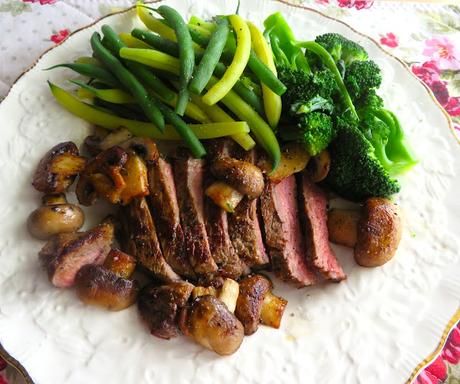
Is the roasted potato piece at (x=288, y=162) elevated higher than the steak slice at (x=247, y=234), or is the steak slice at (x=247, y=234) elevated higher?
the roasted potato piece at (x=288, y=162)

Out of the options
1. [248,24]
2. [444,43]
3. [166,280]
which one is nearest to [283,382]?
[166,280]

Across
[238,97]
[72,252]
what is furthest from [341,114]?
[72,252]

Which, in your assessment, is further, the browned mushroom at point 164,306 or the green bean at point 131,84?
the green bean at point 131,84

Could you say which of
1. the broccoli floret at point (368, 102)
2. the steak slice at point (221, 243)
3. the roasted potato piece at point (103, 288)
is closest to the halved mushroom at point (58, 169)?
the roasted potato piece at point (103, 288)

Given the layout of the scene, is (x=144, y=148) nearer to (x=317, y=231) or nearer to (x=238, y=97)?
(x=238, y=97)

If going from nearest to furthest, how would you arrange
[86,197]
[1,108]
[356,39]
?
1. [86,197]
2. [1,108]
3. [356,39]

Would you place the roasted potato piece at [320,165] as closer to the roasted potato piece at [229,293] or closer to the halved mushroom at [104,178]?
the roasted potato piece at [229,293]

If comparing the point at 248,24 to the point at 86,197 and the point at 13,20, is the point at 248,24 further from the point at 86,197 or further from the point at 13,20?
the point at 13,20
